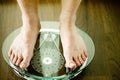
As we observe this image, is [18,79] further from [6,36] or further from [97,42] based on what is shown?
[97,42]

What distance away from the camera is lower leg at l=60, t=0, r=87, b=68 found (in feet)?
3.32

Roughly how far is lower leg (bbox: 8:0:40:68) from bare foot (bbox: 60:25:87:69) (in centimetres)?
10

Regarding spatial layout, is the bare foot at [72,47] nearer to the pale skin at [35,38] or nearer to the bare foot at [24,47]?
the pale skin at [35,38]

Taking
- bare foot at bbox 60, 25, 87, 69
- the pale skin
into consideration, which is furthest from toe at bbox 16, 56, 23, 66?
bare foot at bbox 60, 25, 87, 69

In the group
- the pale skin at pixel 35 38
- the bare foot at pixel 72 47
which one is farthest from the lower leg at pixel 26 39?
the bare foot at pixel 72 47

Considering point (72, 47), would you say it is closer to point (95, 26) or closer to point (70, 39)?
point (70, 39)

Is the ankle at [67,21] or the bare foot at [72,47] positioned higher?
the ankle at [67,21]

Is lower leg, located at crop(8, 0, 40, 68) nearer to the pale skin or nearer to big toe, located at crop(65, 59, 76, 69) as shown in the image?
the pale skin

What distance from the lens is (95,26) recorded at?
1.22 m

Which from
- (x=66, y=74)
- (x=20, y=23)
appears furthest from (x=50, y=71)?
(x=20, y=23)

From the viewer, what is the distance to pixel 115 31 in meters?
1.20

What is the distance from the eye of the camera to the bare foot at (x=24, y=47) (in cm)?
104

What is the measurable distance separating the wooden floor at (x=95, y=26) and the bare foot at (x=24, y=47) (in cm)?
6

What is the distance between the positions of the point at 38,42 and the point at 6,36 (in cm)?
14
